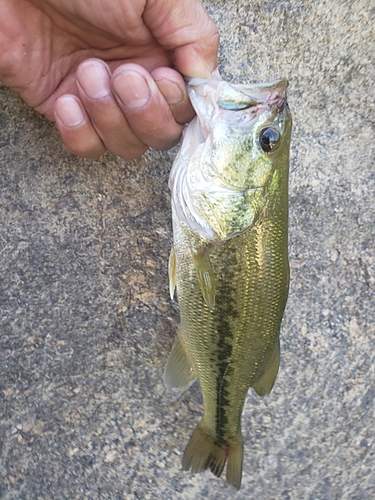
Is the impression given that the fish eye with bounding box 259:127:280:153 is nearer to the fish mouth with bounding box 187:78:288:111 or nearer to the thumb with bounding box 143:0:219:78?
the fish mouth with bounding box 187:78:288:111

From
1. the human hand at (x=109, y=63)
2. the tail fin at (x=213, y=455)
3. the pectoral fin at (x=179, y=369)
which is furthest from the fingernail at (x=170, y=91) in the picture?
the tail fin at (x=213, y=455)

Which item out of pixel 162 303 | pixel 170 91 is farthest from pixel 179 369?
pixel 170 91

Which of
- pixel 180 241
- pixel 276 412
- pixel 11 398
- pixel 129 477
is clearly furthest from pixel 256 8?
pixel 129 477

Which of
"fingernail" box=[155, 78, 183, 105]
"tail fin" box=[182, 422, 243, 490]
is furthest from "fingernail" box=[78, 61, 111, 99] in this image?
"tail fin" box=[182, 422, 243, 490]

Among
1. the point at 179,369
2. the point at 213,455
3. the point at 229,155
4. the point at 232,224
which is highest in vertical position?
the point at 229,155

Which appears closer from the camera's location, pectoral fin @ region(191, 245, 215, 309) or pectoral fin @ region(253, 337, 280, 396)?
pectoral fin @ region(191, 245, 215, 309)

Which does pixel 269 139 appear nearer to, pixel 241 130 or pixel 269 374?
pixel 241 130

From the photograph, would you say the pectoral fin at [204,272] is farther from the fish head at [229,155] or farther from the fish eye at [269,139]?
the fish eye at [269,139]
